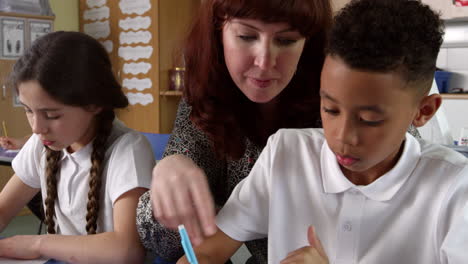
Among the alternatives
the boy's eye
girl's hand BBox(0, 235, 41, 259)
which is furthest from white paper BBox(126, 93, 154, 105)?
the boy's eye

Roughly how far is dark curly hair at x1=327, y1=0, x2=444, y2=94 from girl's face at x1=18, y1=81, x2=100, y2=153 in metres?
0.67

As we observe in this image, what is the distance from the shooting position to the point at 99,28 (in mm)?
4305

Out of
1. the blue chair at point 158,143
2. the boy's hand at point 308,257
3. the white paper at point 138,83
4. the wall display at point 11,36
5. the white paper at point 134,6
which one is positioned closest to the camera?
the boy's hand at point 308,257

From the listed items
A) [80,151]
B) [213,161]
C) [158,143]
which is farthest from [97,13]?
[213,161]

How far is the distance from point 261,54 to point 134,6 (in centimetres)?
337

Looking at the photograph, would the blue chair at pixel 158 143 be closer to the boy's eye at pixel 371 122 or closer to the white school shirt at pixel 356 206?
the white school shirt at pixel 356 206

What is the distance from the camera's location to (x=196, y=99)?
108 centimetres

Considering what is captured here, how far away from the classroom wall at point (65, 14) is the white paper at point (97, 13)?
111 millimetres

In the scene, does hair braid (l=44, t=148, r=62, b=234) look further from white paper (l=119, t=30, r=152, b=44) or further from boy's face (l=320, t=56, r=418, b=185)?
white paper (l=119, t=30, r=152, b=44)

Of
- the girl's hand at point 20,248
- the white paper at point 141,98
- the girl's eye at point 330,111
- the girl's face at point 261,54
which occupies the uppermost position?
the girl's face at point 261,54

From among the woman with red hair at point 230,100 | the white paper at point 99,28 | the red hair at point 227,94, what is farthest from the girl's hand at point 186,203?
the white paper at point 99,28

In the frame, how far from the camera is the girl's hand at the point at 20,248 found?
35.2 inches

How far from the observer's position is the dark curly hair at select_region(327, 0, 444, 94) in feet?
2.29

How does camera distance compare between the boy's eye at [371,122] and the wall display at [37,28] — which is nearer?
the boy's eye at [371,122]
